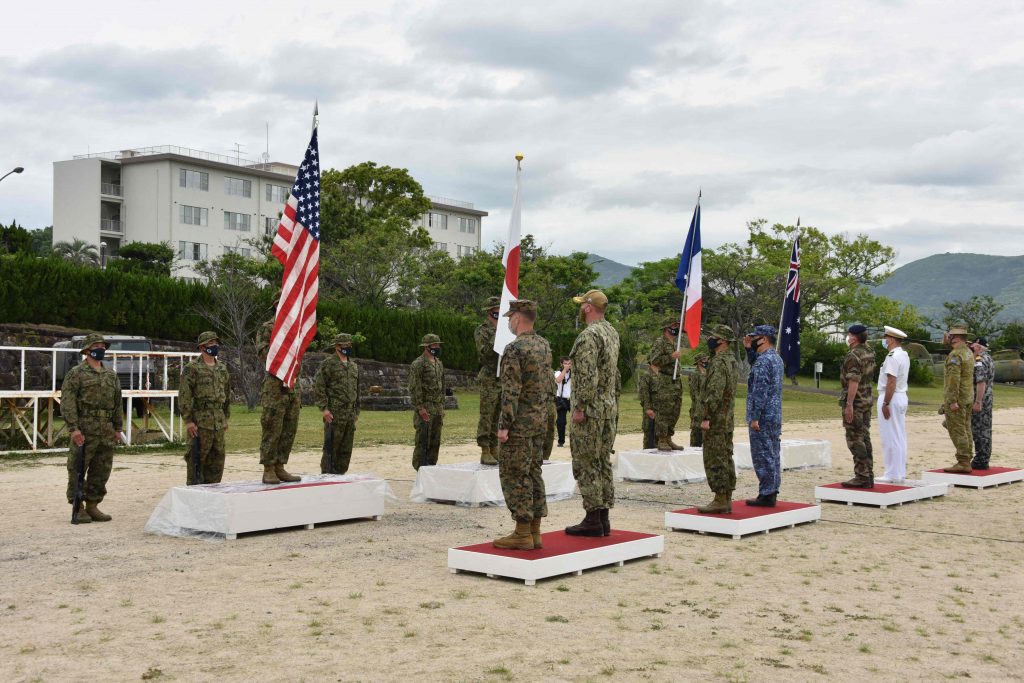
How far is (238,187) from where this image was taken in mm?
77312

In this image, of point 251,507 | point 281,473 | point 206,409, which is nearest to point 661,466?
point 281,473

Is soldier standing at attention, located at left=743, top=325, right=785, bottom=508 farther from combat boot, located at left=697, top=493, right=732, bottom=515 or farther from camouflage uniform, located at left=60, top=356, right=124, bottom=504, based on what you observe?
camouflage uniform, located at left=60, top=356, right=124, bottom=504

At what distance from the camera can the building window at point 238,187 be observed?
76.6 m

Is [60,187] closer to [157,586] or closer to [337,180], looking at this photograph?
[337,180]

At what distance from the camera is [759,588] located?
7.96 meters

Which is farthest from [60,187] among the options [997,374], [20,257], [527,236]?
[997,374]

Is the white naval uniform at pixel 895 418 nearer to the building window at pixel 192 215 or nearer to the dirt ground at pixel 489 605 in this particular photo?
the dirt ground at pixel 489 605

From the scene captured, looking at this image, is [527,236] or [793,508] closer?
[793,508]

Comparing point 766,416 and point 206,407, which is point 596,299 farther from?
point 206,407

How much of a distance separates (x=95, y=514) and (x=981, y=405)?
38.0ft

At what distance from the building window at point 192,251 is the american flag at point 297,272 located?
65928 millimetres

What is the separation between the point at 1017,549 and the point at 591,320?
4658 millimetres

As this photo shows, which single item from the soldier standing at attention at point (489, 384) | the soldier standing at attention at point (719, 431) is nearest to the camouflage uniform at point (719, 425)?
the soldier standing at attention at point (719, 431)

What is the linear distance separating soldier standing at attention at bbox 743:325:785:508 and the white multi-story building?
63193 mm
